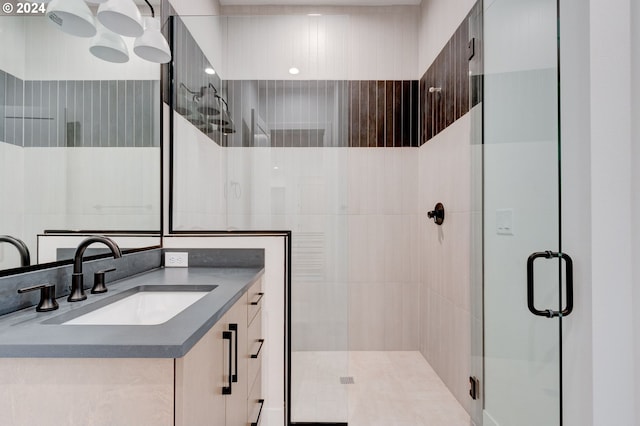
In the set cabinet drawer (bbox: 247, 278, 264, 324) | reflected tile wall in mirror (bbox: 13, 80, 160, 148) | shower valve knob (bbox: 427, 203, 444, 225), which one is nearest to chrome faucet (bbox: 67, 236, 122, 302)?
reflected tile wall in mirror (bbox: 13, 80, 160, 148)

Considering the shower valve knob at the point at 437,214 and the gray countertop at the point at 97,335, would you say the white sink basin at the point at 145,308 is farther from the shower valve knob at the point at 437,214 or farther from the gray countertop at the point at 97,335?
the shower valve knob at the point at 437,214

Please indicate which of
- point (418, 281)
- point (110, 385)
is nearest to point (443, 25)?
point (418, 281)

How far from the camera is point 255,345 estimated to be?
1.73 meters

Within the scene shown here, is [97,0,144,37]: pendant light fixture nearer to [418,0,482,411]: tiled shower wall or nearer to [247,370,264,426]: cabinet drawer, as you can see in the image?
[418,0,482,411]: tiled shower wall

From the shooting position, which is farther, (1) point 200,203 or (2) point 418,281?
(2) point 418,281

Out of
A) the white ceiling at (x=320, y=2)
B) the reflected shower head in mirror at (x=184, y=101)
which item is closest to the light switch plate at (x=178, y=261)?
the reflected shower head in mirror at (x=184, y=101)

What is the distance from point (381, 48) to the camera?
9.98 ft

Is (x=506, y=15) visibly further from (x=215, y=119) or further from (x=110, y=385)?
(x=110, y=385)

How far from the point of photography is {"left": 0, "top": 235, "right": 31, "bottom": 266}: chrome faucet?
103 centimetres

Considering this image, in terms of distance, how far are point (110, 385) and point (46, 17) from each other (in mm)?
1194

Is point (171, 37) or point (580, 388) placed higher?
point (171, 37)

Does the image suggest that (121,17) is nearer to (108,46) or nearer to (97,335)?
(108,46)

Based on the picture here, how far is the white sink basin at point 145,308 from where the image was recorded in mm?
1207

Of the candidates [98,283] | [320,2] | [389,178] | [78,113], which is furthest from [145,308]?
[320,2]
